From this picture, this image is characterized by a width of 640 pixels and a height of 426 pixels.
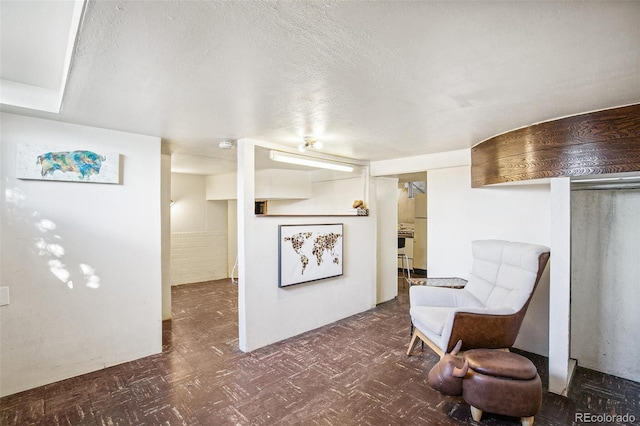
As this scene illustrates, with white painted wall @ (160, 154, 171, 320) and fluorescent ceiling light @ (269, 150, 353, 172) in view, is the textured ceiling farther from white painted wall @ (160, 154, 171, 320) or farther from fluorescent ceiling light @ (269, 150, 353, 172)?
white painted wall @ (160, 154, 171, 320)

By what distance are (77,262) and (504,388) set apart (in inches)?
140

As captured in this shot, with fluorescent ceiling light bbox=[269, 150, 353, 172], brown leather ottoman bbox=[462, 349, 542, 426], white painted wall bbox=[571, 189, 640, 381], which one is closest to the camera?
brown leather ottoman bbox=[462, 349, 542, 426]

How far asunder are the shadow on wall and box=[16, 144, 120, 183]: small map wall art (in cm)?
21

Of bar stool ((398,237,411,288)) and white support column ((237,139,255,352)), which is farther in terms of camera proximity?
bar stool ((398,237,411,288))

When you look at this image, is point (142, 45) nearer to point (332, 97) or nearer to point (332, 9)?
point (332, 9)

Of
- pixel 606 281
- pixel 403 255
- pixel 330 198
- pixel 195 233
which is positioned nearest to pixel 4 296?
pixel 195 233

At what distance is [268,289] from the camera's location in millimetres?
3424

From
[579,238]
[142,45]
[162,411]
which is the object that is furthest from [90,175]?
[579,238]

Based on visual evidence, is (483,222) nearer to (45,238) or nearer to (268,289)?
(268,289)

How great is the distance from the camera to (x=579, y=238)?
294 cm

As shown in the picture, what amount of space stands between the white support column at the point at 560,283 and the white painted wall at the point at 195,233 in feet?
19.5

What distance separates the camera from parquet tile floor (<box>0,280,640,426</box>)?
2178 millimetres

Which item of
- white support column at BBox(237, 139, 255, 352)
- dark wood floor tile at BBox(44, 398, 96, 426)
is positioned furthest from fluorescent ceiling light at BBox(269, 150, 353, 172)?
dark wood floor tile at BBox(44, 398, 96, 426)

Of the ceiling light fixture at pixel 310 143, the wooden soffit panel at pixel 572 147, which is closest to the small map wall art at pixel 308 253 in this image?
the ceiling light fixture at pixel 310 143
